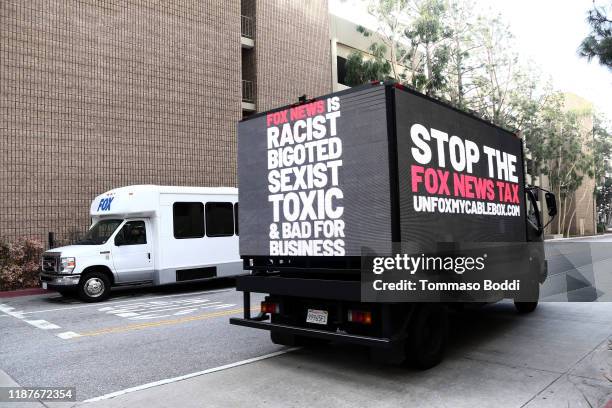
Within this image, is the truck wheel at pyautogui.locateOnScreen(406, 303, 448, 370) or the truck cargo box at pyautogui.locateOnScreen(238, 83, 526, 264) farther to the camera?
the truck wheel at pyautogui.locateOnScreen(406, 303, 448, 370)

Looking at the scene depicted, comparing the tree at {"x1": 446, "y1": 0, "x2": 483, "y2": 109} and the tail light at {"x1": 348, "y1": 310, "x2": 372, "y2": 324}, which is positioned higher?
the tree at {"x1": 446, "y1": 0, "x2": 483, "y2": 109}

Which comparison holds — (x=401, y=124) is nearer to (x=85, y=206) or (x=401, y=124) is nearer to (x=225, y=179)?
(x=85, y=206)

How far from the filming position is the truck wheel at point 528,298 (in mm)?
8195

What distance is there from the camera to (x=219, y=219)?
14266 millimetres

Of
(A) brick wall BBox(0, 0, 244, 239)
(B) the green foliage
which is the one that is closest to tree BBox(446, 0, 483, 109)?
(B) the green foliage

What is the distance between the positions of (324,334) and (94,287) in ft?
28.3

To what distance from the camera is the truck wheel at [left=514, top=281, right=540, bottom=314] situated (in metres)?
8.20

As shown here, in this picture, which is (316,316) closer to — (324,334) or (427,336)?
(324,334)

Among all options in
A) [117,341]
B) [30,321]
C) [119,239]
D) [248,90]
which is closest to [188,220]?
[119,239]

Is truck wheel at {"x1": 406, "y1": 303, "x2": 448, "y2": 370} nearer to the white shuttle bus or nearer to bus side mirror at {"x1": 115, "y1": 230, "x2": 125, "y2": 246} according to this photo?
the white shuttle bus

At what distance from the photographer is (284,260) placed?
20.7 feet

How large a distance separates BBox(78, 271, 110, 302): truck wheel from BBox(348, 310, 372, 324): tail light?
8869 millimetres

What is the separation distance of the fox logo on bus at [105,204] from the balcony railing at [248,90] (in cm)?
1084

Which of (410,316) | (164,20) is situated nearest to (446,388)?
(410,316)
